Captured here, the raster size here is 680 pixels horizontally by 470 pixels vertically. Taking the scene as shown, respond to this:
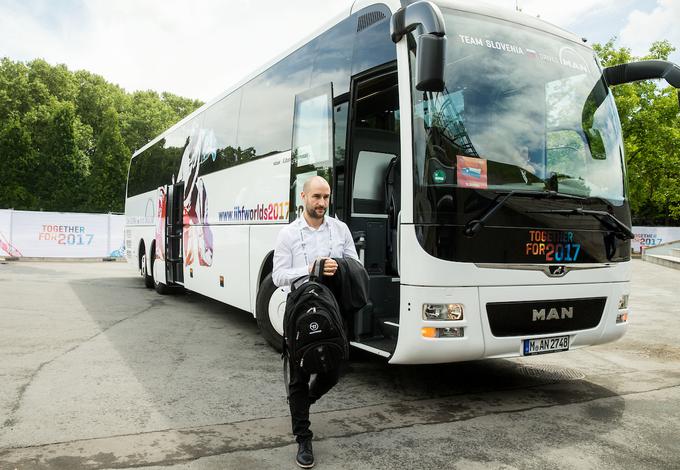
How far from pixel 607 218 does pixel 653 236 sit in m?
37.0

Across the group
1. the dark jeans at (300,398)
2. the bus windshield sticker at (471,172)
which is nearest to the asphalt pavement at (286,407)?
the dark jeans at (300,398)

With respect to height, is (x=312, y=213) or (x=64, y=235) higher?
(x=64, y=235)

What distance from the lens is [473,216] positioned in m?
4.89

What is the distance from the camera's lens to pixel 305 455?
3834 mm

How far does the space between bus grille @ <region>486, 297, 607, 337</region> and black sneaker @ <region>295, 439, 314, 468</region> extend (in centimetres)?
191

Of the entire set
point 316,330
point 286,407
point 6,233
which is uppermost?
point 6,233

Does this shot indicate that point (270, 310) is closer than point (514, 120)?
No

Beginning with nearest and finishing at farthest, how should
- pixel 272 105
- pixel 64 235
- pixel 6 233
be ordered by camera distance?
pixel 272 105 < pixel 6 233 < pixel 64 235

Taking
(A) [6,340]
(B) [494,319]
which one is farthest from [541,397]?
(A) [6,340]

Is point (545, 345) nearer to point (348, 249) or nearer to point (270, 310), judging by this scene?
point (348, 249)

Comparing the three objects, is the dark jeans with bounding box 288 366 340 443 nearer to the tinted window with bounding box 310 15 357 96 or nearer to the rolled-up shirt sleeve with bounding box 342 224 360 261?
the rolled-up shirt sleeve with bounding box 342 224 360 261

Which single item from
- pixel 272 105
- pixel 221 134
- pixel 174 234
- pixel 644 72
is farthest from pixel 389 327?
pixel 174 234

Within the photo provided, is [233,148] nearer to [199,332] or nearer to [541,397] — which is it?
[199,332]

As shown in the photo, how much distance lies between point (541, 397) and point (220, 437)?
10.1ft
